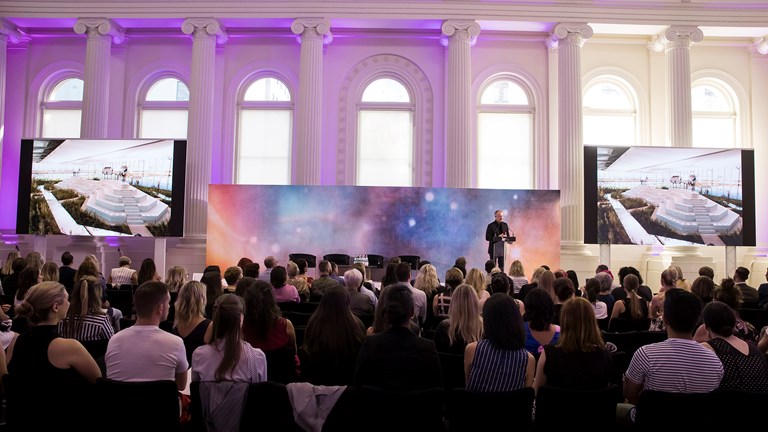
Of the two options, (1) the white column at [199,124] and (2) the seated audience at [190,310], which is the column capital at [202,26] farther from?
(2) the seated audience at [190,310]

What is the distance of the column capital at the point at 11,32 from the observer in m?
14.3

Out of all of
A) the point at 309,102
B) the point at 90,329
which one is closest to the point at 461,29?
the point at 309,102

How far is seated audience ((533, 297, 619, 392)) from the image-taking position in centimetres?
327

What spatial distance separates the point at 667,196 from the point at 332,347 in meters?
11.5

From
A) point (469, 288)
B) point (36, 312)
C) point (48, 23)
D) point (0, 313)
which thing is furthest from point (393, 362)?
point (48, 23)

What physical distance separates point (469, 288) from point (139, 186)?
10.7 meters

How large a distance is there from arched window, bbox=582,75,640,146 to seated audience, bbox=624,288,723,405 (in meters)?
12.9

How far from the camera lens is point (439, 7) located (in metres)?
14.1

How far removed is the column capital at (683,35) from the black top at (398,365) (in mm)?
13527

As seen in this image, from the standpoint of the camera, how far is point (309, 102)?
1395 centimetres

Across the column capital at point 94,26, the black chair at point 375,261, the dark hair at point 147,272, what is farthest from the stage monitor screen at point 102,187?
the dark hair at point 147,272

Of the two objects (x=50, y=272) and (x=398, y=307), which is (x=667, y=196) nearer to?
(x=398, y=307)

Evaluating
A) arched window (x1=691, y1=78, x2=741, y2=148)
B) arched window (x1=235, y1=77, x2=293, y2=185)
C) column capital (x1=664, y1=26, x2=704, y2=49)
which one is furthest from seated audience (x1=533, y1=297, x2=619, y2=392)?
arched window (x1=691, y1=78, x2=741, y2=148)

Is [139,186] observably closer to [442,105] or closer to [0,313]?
[442,105]
